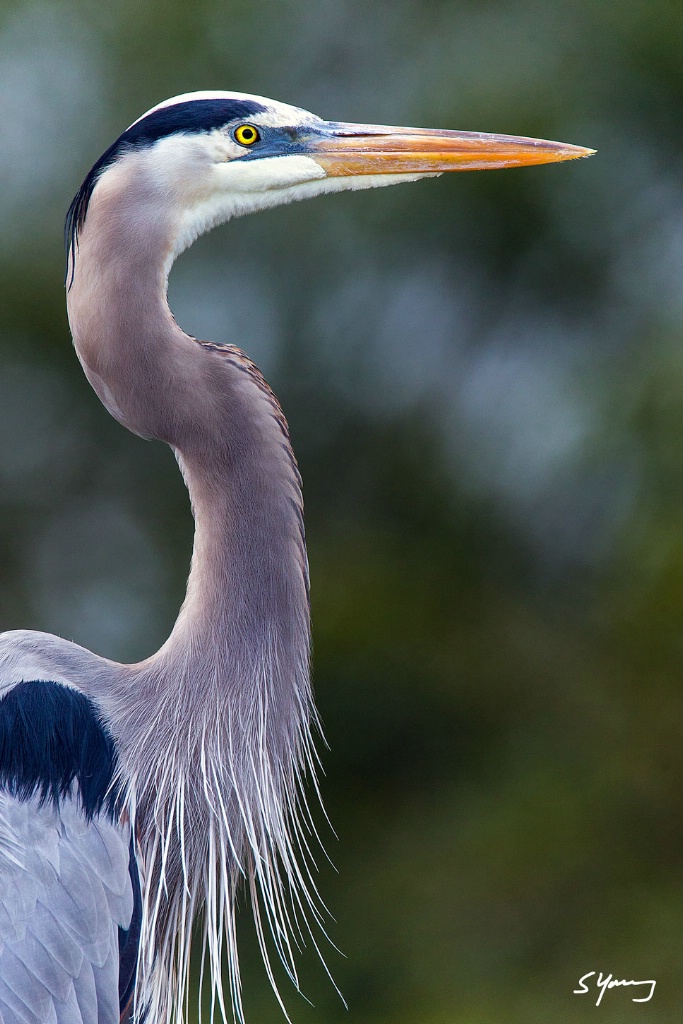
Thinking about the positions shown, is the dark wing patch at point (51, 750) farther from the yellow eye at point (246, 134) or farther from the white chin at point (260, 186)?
the yellow eye at point (246, 134)

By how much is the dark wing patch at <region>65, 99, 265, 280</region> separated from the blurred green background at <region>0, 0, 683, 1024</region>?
5.44ft

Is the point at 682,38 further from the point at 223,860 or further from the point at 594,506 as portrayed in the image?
the point at 223,860

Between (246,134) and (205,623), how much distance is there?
42 centimetres

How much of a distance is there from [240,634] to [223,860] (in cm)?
21

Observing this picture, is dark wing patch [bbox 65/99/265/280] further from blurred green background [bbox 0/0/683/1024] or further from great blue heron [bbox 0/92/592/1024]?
blurred green background [bbox 0/0/683/1024]

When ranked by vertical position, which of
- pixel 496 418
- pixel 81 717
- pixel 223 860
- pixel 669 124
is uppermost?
pixel 669 124

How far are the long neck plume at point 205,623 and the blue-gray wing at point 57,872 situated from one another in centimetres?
4

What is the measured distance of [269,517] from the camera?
34.6 inches

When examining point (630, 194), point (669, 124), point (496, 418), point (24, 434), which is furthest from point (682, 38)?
point (24, 434)

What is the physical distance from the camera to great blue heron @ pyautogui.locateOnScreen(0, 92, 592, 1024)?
2.76ft

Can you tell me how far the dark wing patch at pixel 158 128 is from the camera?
86 centimetres
